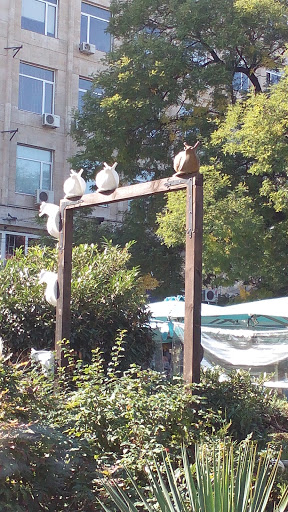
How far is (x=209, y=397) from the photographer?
603cm

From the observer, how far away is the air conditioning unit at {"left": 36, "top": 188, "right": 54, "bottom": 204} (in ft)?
83.0

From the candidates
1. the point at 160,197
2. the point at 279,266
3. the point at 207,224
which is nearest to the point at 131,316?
the point at 207,224

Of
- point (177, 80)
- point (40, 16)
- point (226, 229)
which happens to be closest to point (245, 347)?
point (226, 229)

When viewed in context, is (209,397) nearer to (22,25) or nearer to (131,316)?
(131,316)

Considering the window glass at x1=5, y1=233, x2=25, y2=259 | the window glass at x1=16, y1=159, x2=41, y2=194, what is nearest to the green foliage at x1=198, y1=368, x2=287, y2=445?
the window glass at x1=5, y1=233, x2=25, y2=259

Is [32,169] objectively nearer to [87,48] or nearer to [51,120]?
[51,120]

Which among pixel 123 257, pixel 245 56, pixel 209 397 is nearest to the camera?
pixel 209 397

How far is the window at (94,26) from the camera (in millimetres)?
27750

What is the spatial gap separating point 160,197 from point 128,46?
4.31 m

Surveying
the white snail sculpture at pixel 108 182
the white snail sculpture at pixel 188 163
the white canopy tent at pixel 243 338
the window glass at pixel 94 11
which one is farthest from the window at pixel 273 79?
the white snail sculpture at pixel 188 163

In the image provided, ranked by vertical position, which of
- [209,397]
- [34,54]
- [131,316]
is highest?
[34,54]

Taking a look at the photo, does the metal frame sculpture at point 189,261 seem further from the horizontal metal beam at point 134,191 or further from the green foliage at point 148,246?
the green foliage at point 148,246

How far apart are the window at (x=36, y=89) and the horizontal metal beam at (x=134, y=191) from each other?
1916cm

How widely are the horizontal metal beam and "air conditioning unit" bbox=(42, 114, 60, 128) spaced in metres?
18.6
